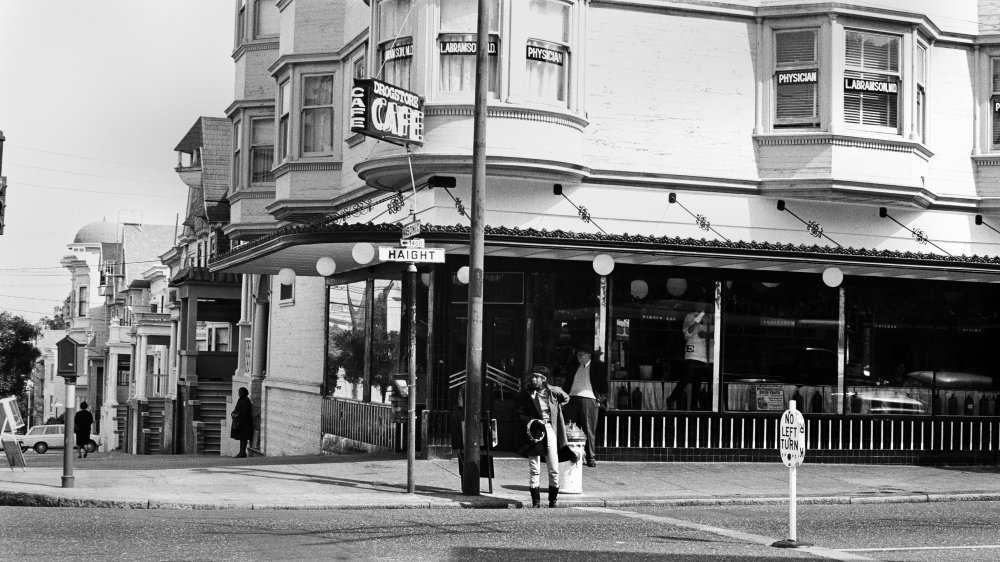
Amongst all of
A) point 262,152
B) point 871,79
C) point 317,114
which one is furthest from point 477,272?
point 262,152

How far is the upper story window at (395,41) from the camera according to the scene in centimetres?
2172

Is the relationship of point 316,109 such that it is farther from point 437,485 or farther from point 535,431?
point 535,431

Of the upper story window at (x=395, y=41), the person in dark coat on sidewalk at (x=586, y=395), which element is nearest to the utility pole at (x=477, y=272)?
the person in dark coat on sidewalk at (x=586, y=395)

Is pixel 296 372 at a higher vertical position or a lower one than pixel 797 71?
lower

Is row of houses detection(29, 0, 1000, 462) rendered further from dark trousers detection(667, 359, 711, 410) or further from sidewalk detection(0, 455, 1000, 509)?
sidewalk detection(0, 455, 1000, 509)

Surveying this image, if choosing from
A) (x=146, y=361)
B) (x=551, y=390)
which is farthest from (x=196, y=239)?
(x=551, y=390)

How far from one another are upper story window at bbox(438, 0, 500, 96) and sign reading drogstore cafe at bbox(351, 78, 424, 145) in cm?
79

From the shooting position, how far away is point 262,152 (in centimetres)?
3159

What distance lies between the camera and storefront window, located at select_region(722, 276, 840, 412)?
2206 cm

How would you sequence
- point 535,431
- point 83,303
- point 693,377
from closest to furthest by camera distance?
1. point 535,431
2. point 693,377
3. point 83,303

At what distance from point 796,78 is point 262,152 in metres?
14.1

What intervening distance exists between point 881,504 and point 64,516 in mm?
10536

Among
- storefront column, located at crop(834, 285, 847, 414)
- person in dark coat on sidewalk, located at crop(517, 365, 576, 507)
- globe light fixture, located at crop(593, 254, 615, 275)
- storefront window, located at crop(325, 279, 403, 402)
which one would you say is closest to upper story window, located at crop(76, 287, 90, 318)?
storefront window, located at crop(325, 279, 403, 402)

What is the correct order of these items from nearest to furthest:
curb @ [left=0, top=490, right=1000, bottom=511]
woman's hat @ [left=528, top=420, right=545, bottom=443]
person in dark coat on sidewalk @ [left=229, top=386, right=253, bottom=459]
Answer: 1. curb @ [left=0, top=490, right=1000, bottom=511]
2. woman's hat @ [left=528, top=420, right=545, bottom=443]
3. person in dark coat on sidewalk @ [left=229, top=386, right=253, bottom=459]
